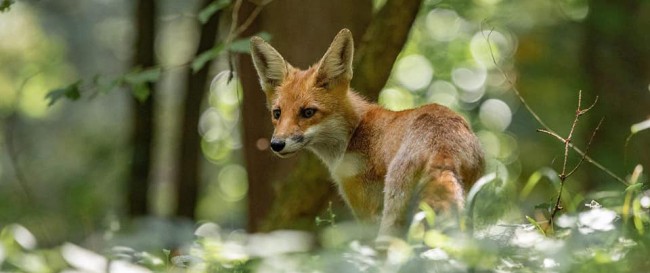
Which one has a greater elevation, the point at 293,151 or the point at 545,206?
the point at 293,151

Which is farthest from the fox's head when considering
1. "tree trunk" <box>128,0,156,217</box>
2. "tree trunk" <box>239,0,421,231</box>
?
"tree trunk" <box>128,0,156,217</box>

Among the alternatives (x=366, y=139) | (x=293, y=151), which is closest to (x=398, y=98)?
(x=366, y=139)

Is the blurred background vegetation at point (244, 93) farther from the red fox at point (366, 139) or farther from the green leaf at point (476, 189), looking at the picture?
the red fox at point (366, 139)

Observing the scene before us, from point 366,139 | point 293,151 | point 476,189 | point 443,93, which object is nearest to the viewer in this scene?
point 476,189

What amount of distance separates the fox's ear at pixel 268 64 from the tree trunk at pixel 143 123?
16.8 ft

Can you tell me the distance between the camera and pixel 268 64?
7547mm

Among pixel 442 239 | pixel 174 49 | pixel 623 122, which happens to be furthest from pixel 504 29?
pixel 442 239

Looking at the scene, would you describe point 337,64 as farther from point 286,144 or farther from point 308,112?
point 286,144

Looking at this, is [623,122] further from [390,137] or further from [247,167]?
[390,137]

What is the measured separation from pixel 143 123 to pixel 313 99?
5961 millimetres

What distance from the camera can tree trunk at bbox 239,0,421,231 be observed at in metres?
8.10

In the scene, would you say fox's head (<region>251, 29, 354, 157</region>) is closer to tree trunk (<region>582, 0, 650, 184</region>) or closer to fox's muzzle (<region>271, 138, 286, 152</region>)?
fox's muzzle (<region>271, 138, 286, 152</region>)

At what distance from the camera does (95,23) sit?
17328 mm

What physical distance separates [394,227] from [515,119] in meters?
9.56
